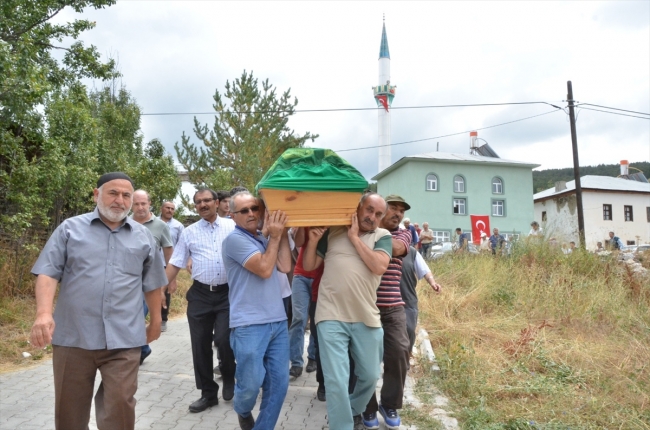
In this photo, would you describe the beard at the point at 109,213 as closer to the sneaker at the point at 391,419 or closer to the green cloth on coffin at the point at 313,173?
the green cloth on coffin at the point at 313,173

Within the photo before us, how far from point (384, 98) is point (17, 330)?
57.5 metres

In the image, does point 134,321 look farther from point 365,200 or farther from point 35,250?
point 35,250

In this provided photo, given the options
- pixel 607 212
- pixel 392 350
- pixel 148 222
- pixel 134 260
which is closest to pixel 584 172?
pixel 607 212

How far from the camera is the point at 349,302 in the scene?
13.6ft

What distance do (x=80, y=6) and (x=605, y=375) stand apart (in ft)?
32.9

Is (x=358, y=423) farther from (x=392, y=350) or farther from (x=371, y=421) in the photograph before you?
(x=392, y=350)

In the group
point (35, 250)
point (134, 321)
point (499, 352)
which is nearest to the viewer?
point (134, 321)

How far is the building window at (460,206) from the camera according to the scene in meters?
46.7

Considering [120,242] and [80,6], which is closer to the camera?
[120,242]

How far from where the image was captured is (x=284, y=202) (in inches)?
151

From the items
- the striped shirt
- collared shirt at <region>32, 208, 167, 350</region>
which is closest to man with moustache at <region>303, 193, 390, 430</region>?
the striped shirt

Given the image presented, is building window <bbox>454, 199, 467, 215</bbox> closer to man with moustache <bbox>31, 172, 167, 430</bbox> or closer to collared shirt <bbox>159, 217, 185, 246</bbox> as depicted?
collared shirt <bbox>159, 217, 185, 246</bbox>

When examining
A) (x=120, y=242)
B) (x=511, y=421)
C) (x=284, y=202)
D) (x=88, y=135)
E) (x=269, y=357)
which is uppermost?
(x=88, y=135)

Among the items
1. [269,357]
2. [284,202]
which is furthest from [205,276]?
[284,202]
